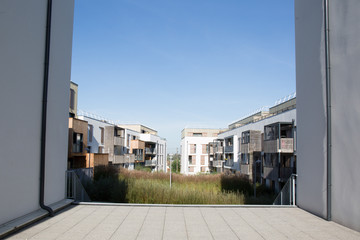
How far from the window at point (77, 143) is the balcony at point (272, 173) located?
1460 cm

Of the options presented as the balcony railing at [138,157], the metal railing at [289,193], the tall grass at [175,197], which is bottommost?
the balcony railing at [138,157]

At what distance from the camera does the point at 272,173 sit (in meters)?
24.0

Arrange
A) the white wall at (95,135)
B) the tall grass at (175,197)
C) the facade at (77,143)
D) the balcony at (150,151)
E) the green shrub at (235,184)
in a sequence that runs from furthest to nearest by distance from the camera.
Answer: the balcony at (150,151), the white wall at (95,135), the facade at (77,143), the green shrub at (235,184), the tall grass at (175,197)

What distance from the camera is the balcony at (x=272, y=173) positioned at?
23.1 meters

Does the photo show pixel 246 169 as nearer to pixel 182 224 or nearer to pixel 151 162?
pixel 151 162

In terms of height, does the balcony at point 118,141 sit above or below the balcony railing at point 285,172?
above

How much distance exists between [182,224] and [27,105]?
3.61m

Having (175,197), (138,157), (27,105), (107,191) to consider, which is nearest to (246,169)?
(138,157)

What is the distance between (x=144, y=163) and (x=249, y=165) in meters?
22.8

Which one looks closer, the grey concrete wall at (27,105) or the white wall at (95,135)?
the grey concrete wall at (27,105)

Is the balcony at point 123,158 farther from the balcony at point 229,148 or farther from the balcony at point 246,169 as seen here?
the balcony at point 246,169

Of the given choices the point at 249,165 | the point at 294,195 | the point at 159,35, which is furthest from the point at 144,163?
the point at 294,195

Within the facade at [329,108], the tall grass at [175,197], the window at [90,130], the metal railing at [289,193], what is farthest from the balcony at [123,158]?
the facade at [329,108]

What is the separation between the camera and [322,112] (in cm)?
620
